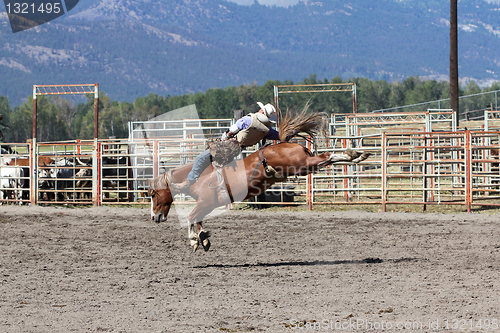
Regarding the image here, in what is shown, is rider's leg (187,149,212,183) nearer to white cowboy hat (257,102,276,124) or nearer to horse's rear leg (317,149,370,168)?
white cowboy hat (257,102,276,124)

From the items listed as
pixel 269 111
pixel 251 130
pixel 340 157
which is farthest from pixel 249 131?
pixel 340 157

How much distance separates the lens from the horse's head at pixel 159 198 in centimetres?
745

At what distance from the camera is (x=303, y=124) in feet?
23.6

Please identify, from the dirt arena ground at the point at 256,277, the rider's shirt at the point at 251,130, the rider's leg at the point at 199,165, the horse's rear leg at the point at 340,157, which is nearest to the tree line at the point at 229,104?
the dirt arena ground at the point at 256,277

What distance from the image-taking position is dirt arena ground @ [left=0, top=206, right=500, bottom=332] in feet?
14.5

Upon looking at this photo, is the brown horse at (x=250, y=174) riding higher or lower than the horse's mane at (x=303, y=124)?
lower

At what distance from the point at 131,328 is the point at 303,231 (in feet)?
20.0

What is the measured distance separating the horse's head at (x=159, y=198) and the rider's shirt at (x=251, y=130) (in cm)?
132

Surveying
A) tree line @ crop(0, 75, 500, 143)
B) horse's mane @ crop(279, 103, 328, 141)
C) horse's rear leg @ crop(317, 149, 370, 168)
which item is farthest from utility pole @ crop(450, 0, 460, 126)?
tree line @ crop(0, 75, 500, 143)

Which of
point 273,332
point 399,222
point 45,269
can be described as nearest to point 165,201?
point 45,269

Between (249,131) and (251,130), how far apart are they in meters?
0.03

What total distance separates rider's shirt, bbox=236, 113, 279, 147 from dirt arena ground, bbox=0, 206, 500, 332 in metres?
1.67

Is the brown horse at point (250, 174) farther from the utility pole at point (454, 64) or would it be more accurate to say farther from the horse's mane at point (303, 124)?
the utility pole at point (454, 64)

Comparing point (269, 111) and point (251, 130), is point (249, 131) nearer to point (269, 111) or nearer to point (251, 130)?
point (251, 130)
